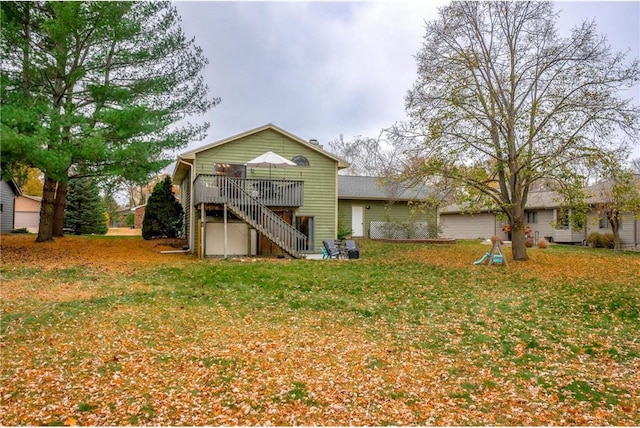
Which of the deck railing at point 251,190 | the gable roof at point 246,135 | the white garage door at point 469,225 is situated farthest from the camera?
the white garage door at point 469,225

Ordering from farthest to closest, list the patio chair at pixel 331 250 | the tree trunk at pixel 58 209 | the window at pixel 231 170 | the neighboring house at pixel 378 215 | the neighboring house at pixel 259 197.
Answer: the neighboring house at pixel 378 215 < the tree trunk at pixel 58 209 < the window at pixel 231 170 < the patio chair at pixel 331 250 < the neighboring house at pixel 259 197

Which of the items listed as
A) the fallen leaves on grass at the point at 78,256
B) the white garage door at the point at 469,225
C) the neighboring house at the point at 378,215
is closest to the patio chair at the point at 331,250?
the fallen leaves on grass at the point at 78,256

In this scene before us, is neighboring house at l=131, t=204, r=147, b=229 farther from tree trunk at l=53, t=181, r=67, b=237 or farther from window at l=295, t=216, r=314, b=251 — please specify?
window at l=295, t=216, r=314, b=251

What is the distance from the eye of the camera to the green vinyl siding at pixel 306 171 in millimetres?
16094

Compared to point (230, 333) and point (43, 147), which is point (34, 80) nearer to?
point (43, 147)

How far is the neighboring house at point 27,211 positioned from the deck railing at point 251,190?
24366 mm

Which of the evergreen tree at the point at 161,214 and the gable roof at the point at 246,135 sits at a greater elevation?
the gable roof at the point at 246,135

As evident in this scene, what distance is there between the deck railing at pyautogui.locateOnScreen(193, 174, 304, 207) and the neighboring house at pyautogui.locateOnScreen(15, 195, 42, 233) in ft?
79.9

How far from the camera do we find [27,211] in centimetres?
3161

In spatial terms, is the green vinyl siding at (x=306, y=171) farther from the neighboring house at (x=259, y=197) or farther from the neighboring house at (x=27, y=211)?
the neighboring house at (x=27, y=211)

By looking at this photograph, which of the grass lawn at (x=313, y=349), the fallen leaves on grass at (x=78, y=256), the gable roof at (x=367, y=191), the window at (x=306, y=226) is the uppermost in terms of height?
the gable roof at (x=367, y=191)

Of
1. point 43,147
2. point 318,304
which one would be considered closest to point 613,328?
point 318,304

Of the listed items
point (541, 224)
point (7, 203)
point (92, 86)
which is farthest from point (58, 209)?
point (541, 224)

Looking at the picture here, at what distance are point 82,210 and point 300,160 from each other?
19398 mm
